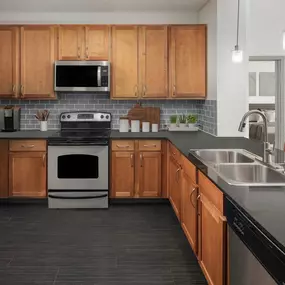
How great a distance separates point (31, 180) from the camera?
5.61 metres

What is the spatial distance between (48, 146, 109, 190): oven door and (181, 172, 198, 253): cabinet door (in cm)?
160

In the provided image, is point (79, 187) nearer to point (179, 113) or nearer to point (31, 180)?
A: point (31, 180)

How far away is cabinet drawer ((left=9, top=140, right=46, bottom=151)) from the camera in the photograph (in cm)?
557

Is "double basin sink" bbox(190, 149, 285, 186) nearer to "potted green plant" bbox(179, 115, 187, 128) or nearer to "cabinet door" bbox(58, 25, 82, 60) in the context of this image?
"potted green plant" bbox(179, 115, 187, 128)

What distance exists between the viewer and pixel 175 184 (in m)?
4.88

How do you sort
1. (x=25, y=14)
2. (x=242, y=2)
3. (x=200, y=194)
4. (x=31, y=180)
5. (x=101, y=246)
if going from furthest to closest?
(x=25, y=14)
(x=31, y=180)
(x=242, y=2)
(x=101, y=246)
(x=200, y=194)

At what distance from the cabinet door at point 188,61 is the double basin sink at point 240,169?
1927mm

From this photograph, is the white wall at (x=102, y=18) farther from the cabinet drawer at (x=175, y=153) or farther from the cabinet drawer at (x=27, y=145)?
the cabinet drawer at (x=175, y=153)

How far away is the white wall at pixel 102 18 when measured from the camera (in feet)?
20.2

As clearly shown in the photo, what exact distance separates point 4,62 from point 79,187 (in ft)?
5.90

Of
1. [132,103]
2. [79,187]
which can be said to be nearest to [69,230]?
[79,187]

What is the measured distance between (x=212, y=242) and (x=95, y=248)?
5.02 feet

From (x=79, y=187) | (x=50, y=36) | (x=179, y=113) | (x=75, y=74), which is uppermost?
(x=50, y=36)

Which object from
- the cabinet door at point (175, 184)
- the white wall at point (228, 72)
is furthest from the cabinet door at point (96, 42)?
the cabinet door at point (175, 184)
